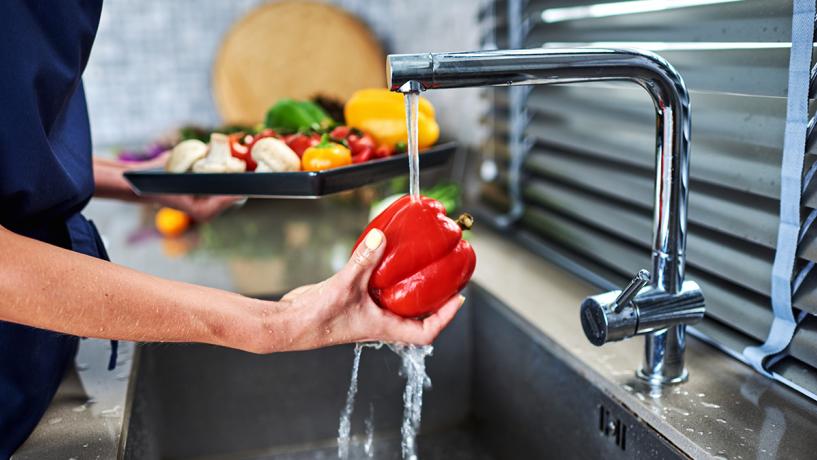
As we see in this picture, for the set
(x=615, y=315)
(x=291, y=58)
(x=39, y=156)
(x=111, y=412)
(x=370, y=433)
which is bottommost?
(x=370, y=433)

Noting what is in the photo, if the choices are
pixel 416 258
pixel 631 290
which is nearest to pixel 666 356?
pixel 631 290

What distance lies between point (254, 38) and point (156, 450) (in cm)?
170

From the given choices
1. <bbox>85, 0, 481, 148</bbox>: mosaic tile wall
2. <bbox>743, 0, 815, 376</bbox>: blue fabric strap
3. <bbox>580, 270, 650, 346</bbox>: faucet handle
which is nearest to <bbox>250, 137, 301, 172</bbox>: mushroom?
<bbox>580, 270, 650, 346</bbox>: faucet handle

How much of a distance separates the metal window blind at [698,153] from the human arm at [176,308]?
421 millimetres

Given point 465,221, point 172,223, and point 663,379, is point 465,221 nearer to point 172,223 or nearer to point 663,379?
point 663,379

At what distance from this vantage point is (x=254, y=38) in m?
2.58

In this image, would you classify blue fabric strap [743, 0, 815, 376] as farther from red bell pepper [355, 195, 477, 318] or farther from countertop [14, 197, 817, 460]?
red bell pepper [355, 195, 477, 318]

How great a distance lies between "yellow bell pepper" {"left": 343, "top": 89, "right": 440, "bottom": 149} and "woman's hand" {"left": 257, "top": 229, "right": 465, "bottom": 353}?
1.21 feet

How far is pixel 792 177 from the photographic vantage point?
2.78ft

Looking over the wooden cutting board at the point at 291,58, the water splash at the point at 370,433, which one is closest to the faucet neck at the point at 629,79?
the water splash at the point at 370,433

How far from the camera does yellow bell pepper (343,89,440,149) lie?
1101 mm

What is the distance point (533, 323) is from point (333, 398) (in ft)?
1.32

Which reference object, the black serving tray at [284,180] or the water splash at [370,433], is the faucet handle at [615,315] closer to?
the black serving tray at [284,180]

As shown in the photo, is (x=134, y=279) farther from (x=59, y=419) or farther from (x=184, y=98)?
(x=184, y=98)
